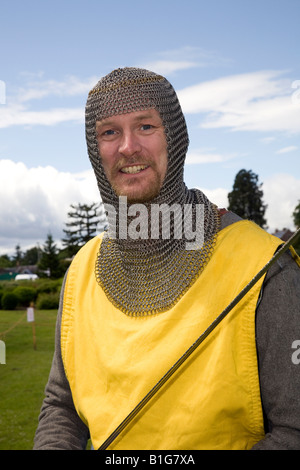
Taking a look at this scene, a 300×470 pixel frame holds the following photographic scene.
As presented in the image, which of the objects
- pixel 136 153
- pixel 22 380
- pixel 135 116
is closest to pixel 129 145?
pixel 136 153

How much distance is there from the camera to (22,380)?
10.9m

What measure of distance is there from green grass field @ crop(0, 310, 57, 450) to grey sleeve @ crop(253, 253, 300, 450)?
6.20 meters

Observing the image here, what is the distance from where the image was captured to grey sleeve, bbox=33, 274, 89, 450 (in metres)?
2.05

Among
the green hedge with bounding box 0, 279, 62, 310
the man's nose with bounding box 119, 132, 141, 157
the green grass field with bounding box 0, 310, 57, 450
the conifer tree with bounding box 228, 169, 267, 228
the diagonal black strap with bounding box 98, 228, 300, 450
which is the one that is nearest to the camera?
the diagonal black strap with bounding box 98, 228, 300, 450

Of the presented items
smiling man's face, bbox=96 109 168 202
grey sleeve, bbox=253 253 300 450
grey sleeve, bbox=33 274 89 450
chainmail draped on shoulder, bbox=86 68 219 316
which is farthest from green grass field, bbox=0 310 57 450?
grey sleeve, bbox=253 253 300 450

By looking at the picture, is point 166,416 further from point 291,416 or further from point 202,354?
point 291,416

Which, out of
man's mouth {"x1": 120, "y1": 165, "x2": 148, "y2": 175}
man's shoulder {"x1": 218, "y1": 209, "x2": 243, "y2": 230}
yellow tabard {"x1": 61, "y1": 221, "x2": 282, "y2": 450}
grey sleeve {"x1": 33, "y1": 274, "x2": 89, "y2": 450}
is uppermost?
man's mouth {"x1": 120, "y1": 165, "x2": 148, "y2": 175}

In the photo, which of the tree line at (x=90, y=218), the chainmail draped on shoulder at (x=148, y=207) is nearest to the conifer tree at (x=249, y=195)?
the tree line at (x=90, y=218)

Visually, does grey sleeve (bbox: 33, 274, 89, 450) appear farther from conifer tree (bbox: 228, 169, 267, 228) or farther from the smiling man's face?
conifer tree (bbox: 228, 169, 267, 228)

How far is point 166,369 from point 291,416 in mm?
457

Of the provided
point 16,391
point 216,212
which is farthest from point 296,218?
point 216,212

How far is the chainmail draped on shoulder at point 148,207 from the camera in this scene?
200 centimetres

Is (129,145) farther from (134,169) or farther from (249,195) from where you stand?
(249,195)

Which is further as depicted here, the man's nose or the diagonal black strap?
the man's nose
